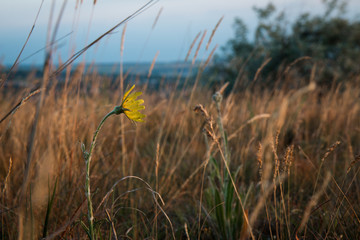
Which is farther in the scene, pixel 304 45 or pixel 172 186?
pixel 304 45

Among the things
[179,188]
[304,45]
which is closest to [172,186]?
[179,188]

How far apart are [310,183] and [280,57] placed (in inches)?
342

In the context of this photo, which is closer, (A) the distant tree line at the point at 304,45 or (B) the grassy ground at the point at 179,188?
(B) the grassy ground at the point at 179,188

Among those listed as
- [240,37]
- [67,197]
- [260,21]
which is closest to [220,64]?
[240,37]

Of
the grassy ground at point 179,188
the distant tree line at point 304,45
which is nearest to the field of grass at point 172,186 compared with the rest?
the grassy ground at point 179,188

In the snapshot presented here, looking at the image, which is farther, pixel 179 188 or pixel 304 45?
pixel 304 45

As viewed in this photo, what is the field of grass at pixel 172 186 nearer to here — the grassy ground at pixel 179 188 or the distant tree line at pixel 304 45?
the grassy ground at pixel 179 188

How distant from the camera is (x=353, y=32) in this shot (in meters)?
10.5

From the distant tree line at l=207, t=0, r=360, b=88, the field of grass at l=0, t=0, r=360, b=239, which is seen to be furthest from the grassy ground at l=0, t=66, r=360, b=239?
the distant tree line at l=207, t=0, r=360, b=88

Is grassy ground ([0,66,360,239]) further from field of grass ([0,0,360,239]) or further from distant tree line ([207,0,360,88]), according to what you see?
distant tree line ([207,0,360,88])

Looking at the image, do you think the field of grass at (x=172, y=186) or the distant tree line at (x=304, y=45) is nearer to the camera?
the field of grass at (x=172, y=186)

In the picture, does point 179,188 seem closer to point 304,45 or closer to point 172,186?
point 172,186

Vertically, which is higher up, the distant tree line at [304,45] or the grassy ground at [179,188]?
the distant tree line at [304,45]

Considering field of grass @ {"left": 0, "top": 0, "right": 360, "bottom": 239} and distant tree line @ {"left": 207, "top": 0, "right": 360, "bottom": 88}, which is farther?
distant tree line @ {"left": 207, "top": 0, "right": 360, "bottom": 88}
